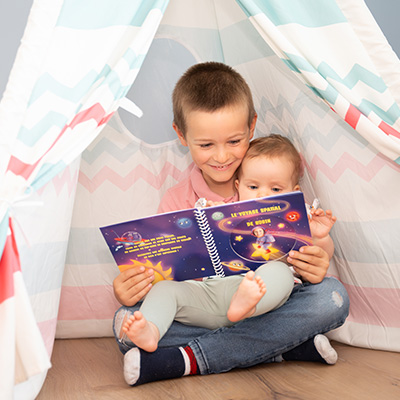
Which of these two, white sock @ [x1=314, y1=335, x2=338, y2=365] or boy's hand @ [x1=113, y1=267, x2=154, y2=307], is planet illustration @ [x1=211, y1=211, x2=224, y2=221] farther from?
white sock @ [x1=314, y1=335, x2=338, y2=365]

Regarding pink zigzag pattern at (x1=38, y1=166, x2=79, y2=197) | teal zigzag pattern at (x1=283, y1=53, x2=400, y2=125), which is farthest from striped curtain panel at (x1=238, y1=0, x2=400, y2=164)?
pink zigzag pattern at (x1=38, y1=166, x2=79, y2=197)

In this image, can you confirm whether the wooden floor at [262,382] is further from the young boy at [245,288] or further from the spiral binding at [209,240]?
the spiral binding at [209,240]

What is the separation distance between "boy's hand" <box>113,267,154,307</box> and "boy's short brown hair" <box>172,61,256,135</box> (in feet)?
1.33

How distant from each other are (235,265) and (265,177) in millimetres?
258

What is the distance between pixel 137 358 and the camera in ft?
3.56

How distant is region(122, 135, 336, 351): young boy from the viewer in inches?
40.1

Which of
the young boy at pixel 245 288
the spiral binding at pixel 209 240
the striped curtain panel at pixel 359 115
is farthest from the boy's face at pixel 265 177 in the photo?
the spiral binding at pixel 209 240

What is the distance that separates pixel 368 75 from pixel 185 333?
71 centimetres

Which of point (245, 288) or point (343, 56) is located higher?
point (343, 56)

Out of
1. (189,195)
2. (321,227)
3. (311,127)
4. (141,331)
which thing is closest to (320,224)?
(321,227)

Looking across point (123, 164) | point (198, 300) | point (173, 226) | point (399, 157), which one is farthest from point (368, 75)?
point (123, 164)

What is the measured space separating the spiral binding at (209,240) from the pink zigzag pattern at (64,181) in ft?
0.94

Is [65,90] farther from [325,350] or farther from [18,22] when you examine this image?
[18,22]

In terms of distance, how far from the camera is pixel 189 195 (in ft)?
4.65
